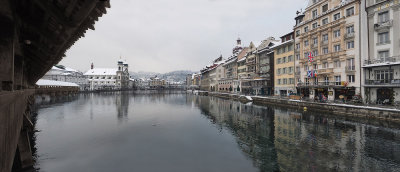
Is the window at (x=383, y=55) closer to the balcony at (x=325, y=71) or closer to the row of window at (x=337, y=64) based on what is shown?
the row of window at (x=337, y=64)

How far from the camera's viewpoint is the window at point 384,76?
3105 centimetres

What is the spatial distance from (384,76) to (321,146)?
1069 inches

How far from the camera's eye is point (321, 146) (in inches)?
671

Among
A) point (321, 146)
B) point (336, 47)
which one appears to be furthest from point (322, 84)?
point (321, 146)

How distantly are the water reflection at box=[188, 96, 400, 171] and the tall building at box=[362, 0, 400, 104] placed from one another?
13321mm

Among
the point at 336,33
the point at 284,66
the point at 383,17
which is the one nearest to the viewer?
the point at 383,17

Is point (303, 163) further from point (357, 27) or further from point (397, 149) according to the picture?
point (357, 27)

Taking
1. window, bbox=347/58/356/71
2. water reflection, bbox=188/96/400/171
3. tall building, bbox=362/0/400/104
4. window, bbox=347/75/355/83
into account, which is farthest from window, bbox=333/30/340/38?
water reflection, bbox=188/96/400/171

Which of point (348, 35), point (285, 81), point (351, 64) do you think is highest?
point (348, 35)

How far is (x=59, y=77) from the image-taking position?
4835 inches

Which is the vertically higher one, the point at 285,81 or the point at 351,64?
the point at 351,64

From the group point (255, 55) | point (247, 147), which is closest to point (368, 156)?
point (247, 147)

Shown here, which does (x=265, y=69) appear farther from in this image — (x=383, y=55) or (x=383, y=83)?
(x=383, y=83)

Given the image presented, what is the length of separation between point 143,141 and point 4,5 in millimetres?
17263
